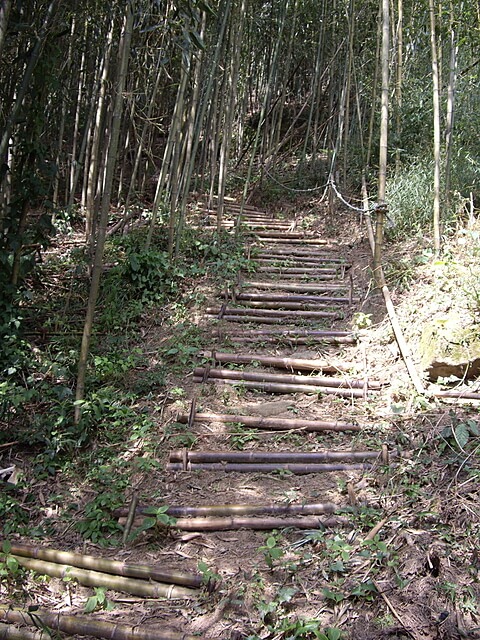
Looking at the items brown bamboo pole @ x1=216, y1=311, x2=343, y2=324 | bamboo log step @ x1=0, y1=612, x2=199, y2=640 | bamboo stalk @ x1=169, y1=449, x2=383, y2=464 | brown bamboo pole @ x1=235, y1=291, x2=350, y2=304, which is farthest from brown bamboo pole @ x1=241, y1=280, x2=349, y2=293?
bamboo log step @ x1=0, y1=612, x2=199, y2=640

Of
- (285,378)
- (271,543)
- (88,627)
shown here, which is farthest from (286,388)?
(88,627)

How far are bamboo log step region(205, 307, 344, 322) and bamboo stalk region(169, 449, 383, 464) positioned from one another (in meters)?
2.05

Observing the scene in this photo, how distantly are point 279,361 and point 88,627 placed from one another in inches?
96.1

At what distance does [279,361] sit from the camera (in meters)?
4.20

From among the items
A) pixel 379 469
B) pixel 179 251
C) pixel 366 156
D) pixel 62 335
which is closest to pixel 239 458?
pixel 379 469

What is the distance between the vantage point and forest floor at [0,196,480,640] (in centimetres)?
208

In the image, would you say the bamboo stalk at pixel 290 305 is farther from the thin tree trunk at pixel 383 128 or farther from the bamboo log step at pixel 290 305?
the thin tree trunk at pixel 383 128

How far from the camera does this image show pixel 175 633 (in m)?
2.03

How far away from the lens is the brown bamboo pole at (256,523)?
8.36ft

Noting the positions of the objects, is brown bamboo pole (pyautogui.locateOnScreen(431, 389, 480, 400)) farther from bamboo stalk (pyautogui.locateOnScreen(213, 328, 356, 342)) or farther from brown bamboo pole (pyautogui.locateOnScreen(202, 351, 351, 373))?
bamboo stalk (pyautogui.locateOnScreen(213, 328, 356, 342))

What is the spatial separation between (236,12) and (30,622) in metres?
6.92

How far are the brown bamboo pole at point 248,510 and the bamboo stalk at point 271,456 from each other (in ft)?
1.32

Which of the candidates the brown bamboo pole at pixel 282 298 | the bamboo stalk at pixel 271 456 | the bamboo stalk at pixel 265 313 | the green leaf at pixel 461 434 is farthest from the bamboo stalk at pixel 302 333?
the green leaf at pixel 461 434

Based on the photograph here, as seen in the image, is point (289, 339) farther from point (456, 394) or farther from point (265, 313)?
point (456, 394)
